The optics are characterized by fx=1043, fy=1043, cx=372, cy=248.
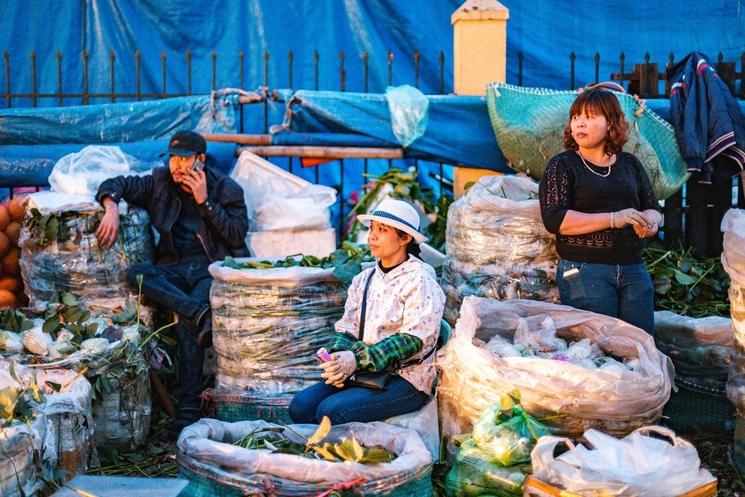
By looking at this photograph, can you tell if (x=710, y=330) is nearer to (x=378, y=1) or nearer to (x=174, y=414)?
(x=174, y=414)

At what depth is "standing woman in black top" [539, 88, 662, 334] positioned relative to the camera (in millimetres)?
4547

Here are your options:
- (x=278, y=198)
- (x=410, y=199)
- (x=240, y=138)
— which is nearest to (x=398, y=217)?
(x=278, y=198)

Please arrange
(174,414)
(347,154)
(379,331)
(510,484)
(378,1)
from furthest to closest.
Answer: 1. (378,1)
2. (347,154)
3. (174,414)
4. (379,331)
5. (510,484)

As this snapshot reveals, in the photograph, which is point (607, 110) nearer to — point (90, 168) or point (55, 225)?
point (55, 225)

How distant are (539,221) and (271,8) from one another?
435 centimetres

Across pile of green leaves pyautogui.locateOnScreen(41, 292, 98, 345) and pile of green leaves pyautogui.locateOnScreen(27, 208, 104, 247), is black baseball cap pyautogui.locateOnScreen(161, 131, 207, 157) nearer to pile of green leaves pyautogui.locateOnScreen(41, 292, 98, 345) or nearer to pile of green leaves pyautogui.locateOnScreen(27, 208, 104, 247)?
pile of green leaves pyautogui.locateOnScreen(27, 208, 104, 247)

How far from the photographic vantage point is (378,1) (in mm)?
8516

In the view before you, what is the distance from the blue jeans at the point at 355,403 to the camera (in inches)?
160

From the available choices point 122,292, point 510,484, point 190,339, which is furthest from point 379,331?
point 122,292

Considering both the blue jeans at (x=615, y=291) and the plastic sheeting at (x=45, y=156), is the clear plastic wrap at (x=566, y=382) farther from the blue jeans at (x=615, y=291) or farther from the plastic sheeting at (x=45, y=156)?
the plastic sheeting at (x=45, y=156)

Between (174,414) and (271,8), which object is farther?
(271,8)

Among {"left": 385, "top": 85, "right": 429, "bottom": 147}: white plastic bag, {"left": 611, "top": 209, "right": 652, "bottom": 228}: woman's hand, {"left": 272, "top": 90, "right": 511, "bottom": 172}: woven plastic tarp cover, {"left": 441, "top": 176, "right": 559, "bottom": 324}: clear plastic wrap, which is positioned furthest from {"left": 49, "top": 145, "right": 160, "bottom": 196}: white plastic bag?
{"left": 611, "top": 209, "right": 652, "bottom": 228}: woman's hand

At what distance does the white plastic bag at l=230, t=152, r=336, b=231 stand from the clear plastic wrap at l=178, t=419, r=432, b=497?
2.70 meters

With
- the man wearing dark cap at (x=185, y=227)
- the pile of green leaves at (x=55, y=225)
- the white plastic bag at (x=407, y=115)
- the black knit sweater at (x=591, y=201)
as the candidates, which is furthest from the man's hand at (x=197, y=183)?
the black knit sweater at (x=591, y=201)
